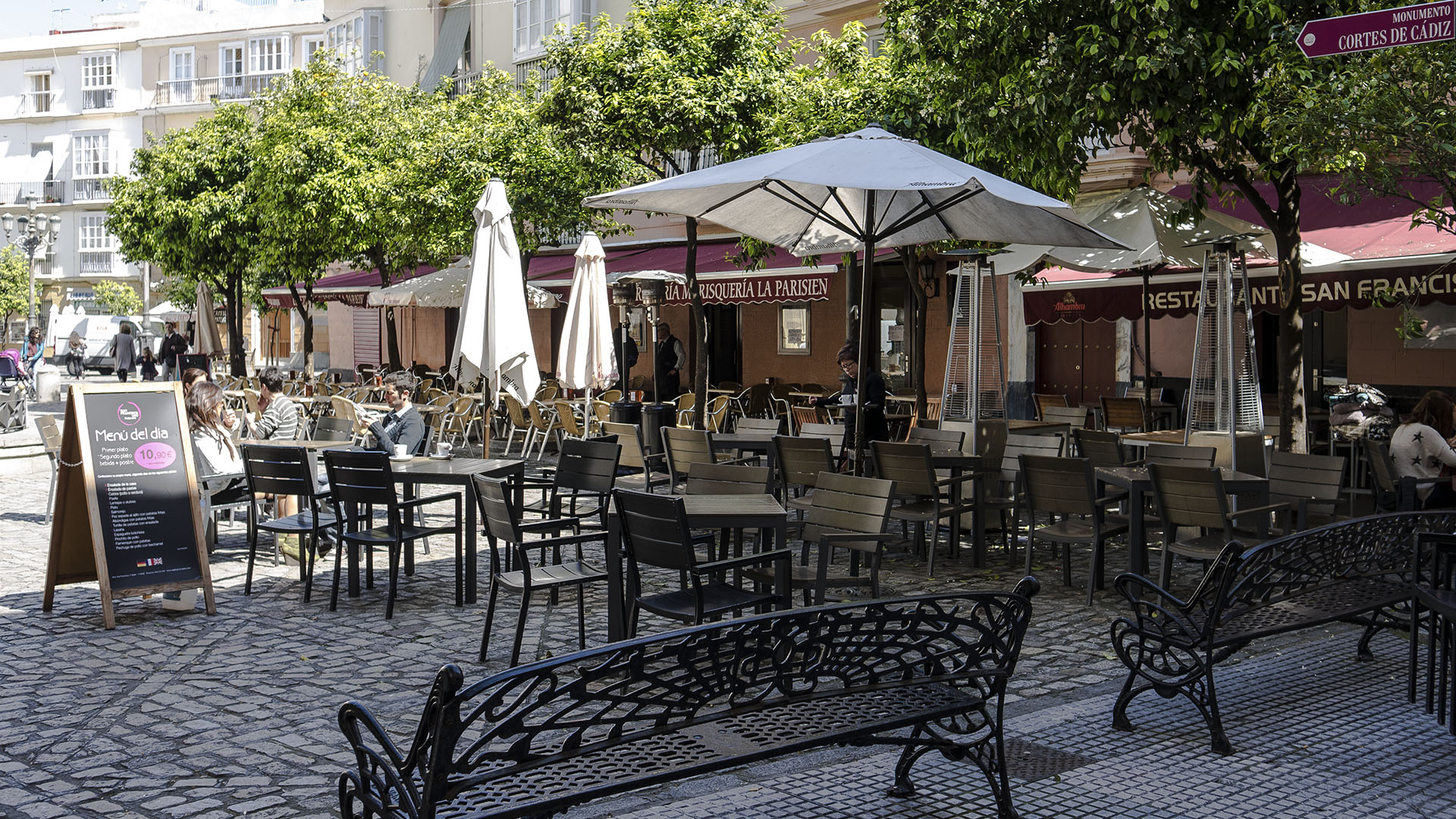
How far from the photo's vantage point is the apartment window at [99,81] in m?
55.7

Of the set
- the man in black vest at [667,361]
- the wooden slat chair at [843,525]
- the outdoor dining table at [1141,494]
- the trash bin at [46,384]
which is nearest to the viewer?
the wooden slat chair at [843,525]

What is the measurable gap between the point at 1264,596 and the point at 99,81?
60.9m

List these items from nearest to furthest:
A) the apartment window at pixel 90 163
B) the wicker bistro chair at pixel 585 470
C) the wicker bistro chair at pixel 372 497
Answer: the wicker bistro chair at pixel 372 497 < the wicker bistro chair at pixel 585 470 < the apartment window at pixel 90 163

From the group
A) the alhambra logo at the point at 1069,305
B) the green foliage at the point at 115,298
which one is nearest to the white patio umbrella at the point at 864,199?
the alhambra logo at the point at 1069,305

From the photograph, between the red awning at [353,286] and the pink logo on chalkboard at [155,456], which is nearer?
the pink logo on chalkboard at [155,456]

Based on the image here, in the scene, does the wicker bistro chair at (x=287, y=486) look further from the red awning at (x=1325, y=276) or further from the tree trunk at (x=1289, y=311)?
the red awning at (x=1325, y=276)

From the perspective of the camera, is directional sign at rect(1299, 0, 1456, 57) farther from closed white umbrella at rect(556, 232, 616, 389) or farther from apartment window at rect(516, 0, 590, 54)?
apartment window at rect(516, 0, 590, 54)

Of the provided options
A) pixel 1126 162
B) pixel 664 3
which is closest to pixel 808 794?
pixel 664 3

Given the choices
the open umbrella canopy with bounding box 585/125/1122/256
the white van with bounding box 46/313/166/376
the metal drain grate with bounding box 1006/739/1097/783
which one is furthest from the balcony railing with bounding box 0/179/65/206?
the metal drain grate with bounding box 1006/739/1097/783

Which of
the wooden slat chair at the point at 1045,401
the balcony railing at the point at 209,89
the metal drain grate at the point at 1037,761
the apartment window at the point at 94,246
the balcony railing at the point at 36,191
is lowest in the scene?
the metal drain grate at the point at 1037,761

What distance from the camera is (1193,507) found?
7266mm

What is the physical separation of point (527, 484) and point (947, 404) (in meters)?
4.72

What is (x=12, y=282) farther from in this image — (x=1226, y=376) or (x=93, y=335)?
(x=1226, y=376)

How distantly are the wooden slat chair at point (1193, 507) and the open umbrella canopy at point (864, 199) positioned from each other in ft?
5.59
